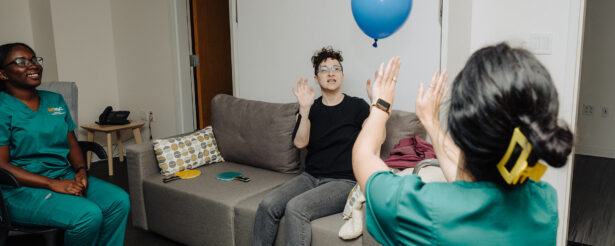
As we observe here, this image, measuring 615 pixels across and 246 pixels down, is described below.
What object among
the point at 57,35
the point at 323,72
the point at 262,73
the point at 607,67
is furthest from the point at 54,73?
the point at 607,67

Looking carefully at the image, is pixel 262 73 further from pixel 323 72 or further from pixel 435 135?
pixel 435 135

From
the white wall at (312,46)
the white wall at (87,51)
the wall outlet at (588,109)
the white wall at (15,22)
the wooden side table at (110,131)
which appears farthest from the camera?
the wall outlet at (588,109)

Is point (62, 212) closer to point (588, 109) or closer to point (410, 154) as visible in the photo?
point (410, 154)

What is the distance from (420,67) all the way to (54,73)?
11.0ft

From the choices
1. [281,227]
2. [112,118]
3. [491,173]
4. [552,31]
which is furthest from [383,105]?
[112,118]

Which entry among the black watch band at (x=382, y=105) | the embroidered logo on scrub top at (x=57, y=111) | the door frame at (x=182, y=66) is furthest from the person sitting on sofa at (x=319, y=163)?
the door frame at (x=182, y=66)

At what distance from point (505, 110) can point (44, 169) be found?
2.12 metres

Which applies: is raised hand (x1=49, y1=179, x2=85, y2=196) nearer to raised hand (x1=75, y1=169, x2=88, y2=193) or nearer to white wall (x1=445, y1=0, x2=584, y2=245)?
raised hand (x1=75, y1=169, x2=88, y2=193)

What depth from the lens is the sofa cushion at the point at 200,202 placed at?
226 centimetres

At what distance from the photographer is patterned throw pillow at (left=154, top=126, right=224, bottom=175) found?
2621 millimetres

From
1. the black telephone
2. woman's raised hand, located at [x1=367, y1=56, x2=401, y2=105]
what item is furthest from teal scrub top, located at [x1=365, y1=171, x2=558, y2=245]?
the black telephone

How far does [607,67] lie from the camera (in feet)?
13.5

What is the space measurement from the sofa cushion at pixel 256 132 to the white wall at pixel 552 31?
1021 mm

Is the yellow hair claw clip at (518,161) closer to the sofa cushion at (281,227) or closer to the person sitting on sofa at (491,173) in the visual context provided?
the person sitting on sofa at (491,173)
